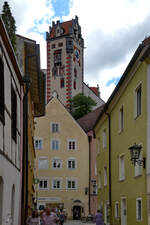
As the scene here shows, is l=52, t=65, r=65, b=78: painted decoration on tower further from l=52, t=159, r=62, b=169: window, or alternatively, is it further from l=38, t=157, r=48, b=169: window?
l=38, t=157, r=48, b=169: window

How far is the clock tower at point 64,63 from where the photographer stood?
94750mm

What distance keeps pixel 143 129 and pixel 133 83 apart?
2.84 meters

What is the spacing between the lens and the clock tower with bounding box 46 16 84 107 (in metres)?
94.8

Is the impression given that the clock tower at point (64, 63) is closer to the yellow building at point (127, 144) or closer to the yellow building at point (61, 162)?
the yellow building at point (61, 162)

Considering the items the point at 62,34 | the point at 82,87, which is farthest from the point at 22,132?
the point at 62,34

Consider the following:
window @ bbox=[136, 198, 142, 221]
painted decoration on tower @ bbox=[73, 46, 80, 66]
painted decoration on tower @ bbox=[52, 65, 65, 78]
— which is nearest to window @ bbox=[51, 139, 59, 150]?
window @ bbox=[136, 198, 142, 221]

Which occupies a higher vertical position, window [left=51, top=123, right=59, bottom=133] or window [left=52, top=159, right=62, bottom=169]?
window [left=51, top=123, right=59, bottom=133]

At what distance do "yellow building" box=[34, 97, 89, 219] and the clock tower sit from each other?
→ 33.6 meters

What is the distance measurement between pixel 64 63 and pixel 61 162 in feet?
148

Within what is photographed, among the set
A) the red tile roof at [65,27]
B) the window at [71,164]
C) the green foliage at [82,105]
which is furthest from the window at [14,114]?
the red tile roof at [65,27]

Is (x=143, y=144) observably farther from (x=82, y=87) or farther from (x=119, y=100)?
(x=82, y=87)

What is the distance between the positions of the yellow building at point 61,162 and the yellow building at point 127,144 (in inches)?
971

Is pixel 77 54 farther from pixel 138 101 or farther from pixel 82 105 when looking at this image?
pixel 138 101

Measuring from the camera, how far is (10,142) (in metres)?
12.8
